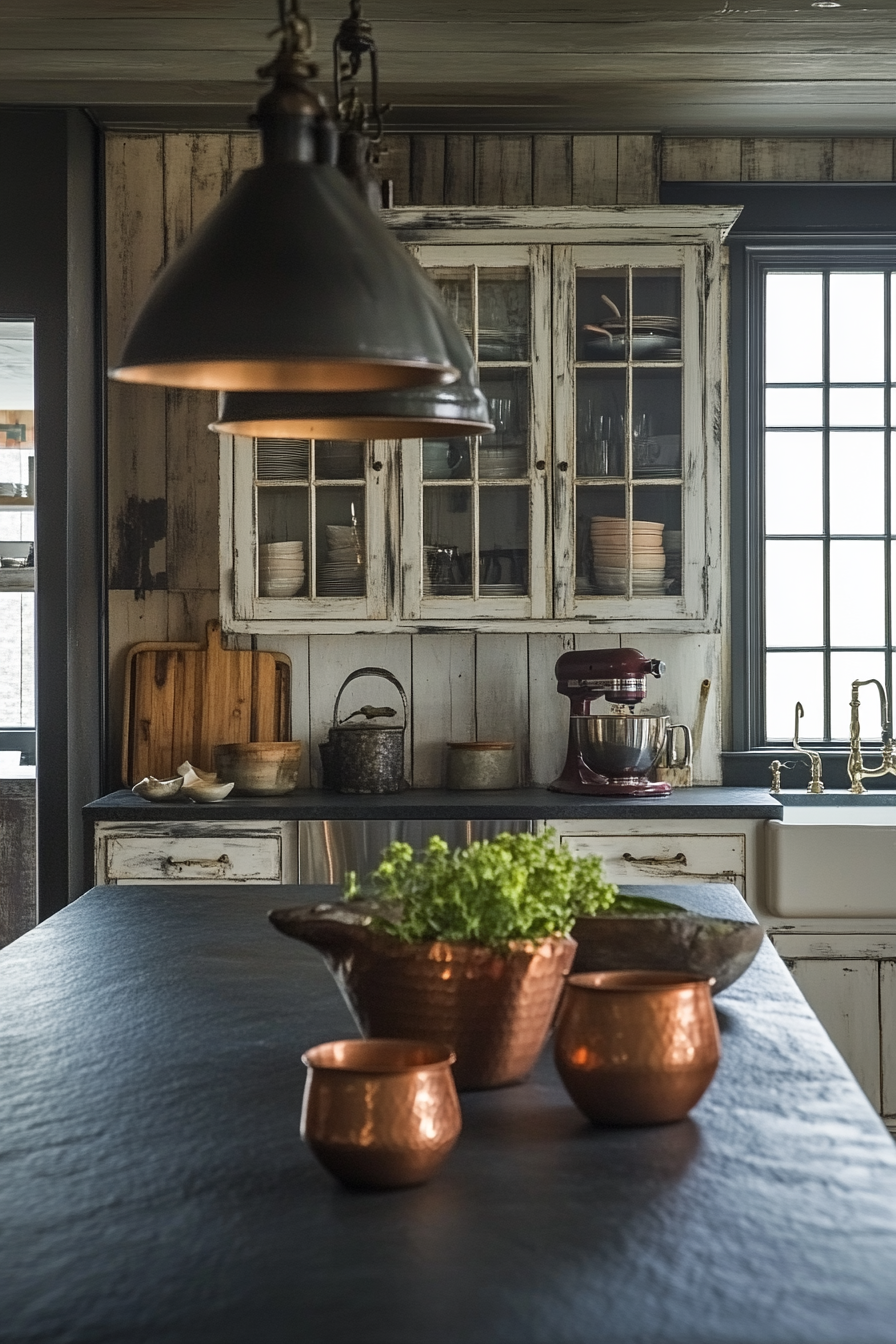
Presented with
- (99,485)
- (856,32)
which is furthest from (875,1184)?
(99,485)

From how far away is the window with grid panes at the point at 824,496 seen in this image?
4.23m

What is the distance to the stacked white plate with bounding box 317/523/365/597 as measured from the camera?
12.5 feet

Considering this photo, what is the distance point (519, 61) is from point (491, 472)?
3.51ft

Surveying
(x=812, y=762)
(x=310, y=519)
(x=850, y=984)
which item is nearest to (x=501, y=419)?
(x=310, y=519)

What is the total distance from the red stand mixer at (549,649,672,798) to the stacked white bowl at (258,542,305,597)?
30.5 inches

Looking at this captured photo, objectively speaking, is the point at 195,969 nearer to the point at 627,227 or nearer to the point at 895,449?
the point at 627,227

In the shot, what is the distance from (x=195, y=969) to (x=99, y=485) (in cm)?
254

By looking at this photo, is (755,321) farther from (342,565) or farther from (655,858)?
(655,858)

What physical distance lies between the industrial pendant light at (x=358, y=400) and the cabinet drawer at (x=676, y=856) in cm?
187

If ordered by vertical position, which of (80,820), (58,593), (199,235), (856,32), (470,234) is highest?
(856,32)

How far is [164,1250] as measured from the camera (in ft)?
3.10

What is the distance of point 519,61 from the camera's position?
3562 millimetres

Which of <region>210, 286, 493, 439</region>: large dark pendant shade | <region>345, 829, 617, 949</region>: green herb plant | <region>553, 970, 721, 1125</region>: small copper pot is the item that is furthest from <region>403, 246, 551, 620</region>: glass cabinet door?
<region>553, 970, 721, 1125</region>: small copper pot

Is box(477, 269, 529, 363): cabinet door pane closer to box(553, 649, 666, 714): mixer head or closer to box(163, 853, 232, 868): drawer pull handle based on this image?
box(553, 649, 666, 714): mixer head
